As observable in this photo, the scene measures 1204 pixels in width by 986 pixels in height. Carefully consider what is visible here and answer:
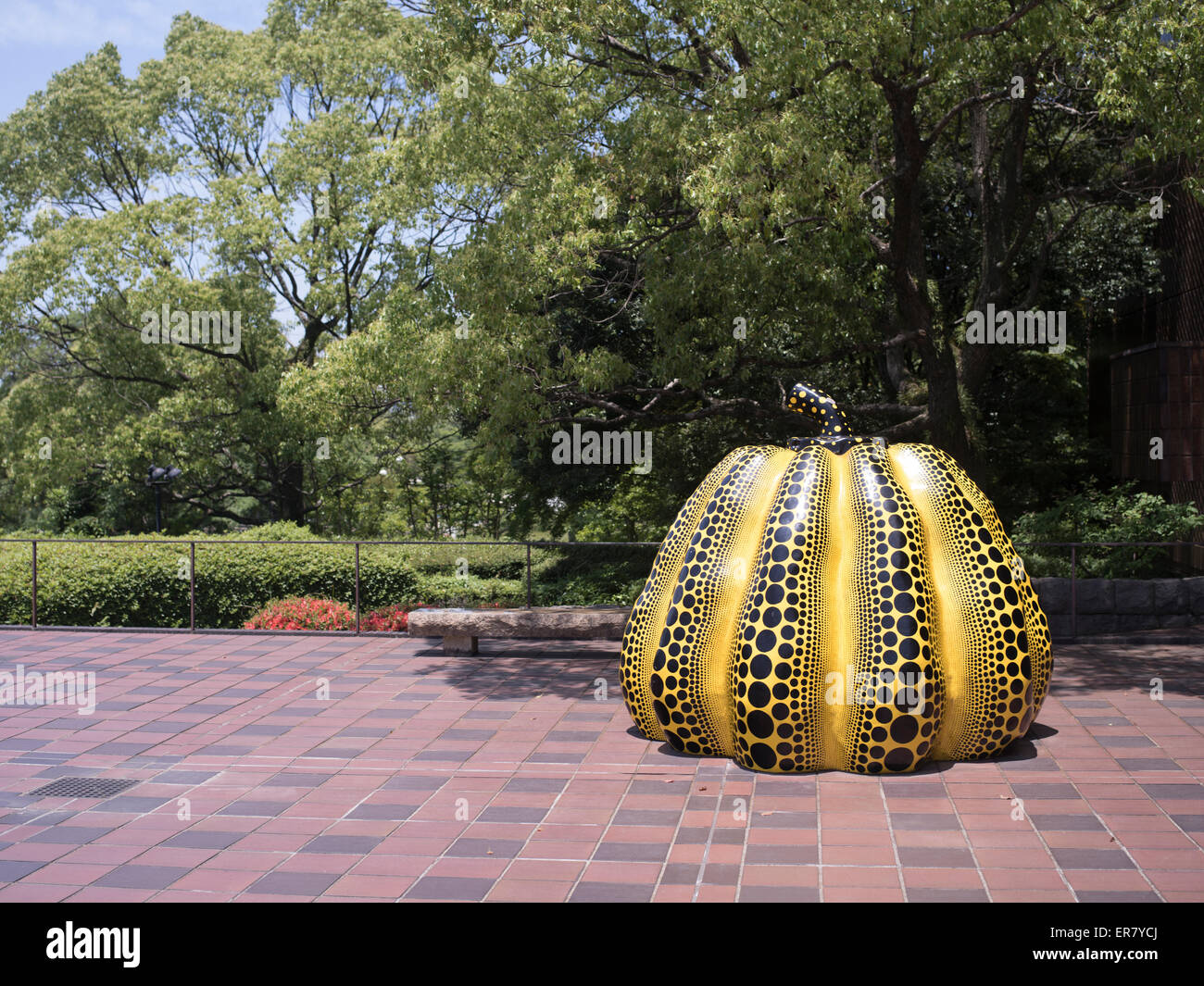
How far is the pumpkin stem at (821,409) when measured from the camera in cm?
788

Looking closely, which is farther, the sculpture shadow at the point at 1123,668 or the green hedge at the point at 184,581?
the green hedge at the point at 184,581

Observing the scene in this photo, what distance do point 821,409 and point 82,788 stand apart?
563 centimetres

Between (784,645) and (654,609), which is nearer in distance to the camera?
(784,645)

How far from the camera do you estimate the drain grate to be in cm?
693

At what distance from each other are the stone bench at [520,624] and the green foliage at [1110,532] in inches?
211

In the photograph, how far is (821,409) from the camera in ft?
26.2

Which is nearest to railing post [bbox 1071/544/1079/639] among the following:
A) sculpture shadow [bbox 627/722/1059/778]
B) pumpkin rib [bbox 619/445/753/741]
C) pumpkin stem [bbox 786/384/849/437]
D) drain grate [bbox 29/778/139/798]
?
sculpture shadow [bbox 627/722/1059/778]

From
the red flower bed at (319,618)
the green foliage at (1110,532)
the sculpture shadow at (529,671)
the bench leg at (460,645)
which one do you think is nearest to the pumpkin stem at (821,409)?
the sculpture shadow at (529,671)

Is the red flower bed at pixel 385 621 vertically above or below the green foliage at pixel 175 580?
below

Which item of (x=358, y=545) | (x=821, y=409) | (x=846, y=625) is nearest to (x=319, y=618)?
(x=358, y=545)

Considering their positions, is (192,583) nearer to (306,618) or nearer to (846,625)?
(306,618)

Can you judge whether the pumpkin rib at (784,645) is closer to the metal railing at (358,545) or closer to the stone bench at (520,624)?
the stone bench at (520,624)

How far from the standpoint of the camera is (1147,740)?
790 centimetres

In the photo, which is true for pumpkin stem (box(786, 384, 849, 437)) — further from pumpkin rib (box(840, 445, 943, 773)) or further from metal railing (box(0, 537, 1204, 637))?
metal railing (box(0, 537, 1204, 637))
